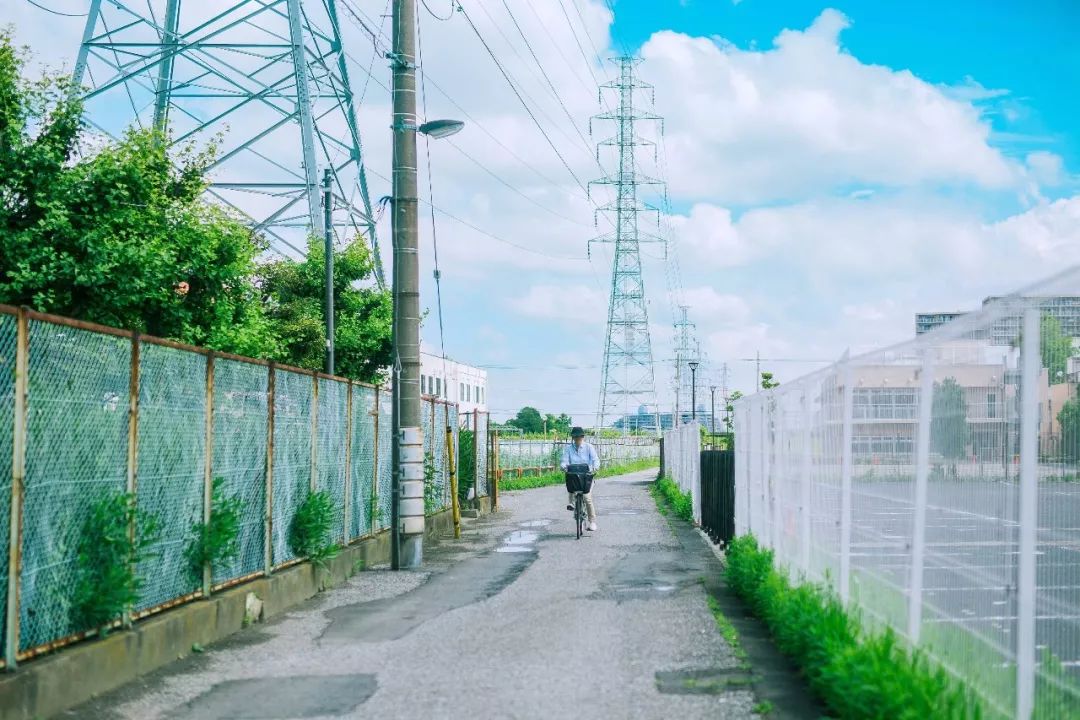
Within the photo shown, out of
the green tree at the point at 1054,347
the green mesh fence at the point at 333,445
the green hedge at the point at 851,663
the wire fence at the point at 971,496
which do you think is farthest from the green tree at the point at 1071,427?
the green mesh fence at the point at 333,445

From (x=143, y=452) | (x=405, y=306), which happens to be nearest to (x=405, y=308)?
(x=405, y=306)

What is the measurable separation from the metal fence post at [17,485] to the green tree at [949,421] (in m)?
5.05

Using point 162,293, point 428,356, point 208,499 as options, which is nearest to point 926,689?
point 208,499

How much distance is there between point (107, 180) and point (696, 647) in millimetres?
12494

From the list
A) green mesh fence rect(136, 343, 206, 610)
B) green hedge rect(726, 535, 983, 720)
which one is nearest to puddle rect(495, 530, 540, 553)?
green hedge rect(726, 535, 983, 720)

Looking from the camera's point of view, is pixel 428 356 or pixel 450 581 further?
→ pixel 428 356

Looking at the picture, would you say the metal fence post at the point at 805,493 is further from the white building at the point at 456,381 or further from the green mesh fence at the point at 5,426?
the white building at the point at 456,381

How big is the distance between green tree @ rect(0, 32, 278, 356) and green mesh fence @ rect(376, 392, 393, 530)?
3.76 m

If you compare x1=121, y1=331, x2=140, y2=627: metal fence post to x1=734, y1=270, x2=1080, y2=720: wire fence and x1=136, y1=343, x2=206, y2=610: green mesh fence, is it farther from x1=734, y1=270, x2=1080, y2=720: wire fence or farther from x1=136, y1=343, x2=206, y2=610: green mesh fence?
x1=734, y1=270, x2=1080, y2=720: wire fence

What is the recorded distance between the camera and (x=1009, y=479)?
14.9 ft

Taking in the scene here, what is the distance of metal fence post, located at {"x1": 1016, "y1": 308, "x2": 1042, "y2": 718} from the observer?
4297 mm

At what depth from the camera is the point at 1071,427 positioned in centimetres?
411

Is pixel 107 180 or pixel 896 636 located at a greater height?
pixel 107 180

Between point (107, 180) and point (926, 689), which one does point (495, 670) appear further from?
point (107, 180)
